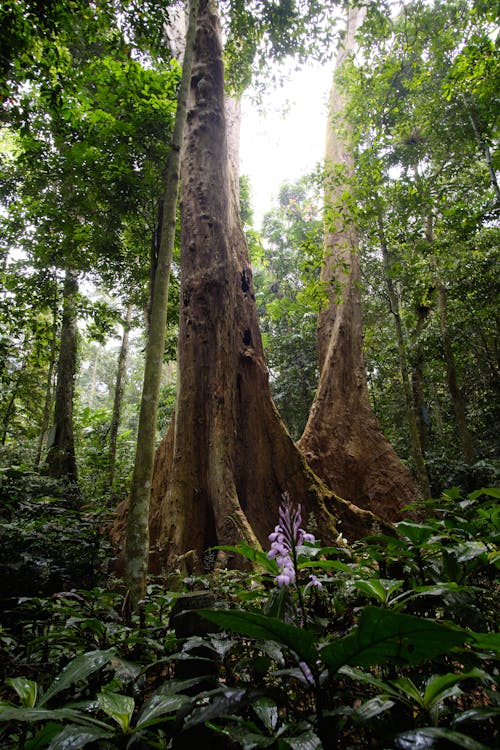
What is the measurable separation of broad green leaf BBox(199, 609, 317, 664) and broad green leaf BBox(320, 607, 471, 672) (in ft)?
0.13

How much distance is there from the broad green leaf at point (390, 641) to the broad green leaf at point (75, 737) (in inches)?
20.7

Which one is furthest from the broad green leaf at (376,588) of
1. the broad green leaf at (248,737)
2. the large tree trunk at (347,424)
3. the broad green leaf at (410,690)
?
the large tree trunk at (347,424)

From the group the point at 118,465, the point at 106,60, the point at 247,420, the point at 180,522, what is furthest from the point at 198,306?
the point at 118,465

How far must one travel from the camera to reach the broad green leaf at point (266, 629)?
0.77 m

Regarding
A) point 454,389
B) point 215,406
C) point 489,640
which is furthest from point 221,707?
point 454,389

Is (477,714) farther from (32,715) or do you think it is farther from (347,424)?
(347,424)

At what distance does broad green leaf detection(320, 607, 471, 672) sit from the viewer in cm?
71

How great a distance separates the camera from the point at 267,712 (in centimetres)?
91

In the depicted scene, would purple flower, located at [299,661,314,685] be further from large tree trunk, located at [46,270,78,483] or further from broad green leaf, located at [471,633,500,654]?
large tree trunk, located at [46,270,78,483]

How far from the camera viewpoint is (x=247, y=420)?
16.9 feet

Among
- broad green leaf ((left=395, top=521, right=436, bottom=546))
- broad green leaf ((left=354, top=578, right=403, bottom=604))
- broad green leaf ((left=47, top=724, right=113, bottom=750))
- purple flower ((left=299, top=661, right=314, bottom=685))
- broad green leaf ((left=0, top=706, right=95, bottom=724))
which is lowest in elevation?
broad green leaf ((left=47, top=724, right=113, bottom=750))

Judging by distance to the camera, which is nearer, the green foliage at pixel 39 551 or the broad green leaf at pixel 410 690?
the broad green leaf at pixel 410 690

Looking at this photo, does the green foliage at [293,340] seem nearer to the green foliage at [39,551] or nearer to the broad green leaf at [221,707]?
the green foliage at [39,551]

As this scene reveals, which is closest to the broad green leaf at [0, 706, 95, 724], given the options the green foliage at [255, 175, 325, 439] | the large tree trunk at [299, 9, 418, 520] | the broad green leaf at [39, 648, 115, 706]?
the broad green leaf at [39, 648, 115, 706]
